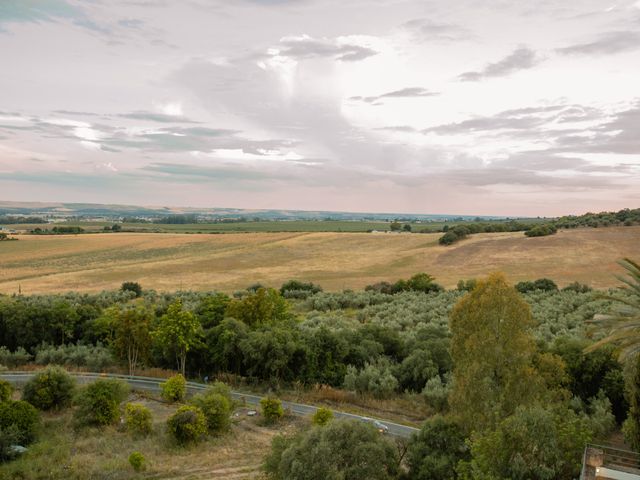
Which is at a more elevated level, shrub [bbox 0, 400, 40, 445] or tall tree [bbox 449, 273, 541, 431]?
tall tree [bbox 449, 273, 541, 431]

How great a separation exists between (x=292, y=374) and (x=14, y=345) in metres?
25.0

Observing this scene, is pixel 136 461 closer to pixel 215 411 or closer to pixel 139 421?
pixel 139 421

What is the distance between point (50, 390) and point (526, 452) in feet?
80.3

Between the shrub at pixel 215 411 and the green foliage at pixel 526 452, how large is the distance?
13249mm

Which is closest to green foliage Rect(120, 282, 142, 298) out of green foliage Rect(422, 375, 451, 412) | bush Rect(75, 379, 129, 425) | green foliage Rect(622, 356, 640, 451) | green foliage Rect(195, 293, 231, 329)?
green foliage Rect(195, 293, 231, 329)

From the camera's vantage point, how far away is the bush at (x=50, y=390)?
2653 cm

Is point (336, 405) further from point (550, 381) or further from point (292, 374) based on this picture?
point (550, 381)

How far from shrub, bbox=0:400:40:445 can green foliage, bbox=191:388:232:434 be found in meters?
7.47

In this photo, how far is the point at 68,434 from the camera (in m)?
24.0

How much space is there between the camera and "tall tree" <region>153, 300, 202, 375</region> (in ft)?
105

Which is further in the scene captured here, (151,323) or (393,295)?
(393,295)

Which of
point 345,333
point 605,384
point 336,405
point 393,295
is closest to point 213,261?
point 393,295

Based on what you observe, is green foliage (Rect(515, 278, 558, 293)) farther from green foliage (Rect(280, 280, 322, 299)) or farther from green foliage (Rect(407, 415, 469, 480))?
green foliage (Rect(407, 415, 469, 480))

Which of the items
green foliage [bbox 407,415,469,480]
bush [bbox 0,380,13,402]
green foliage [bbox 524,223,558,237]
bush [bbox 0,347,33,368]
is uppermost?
green foliage [bbox 524,223,558,237]
